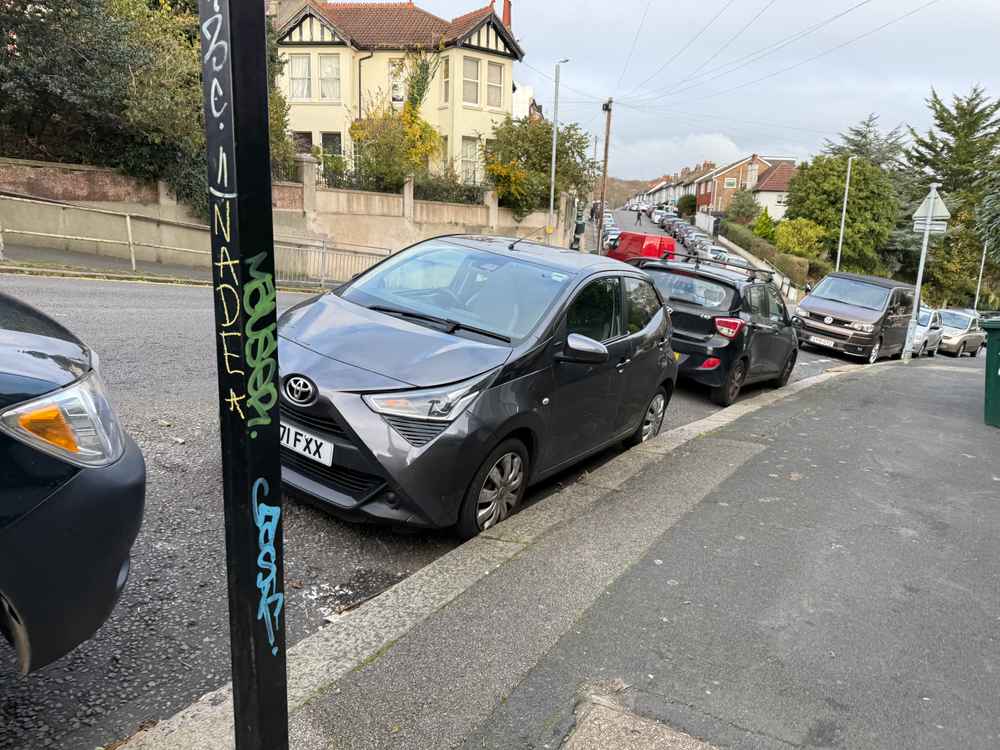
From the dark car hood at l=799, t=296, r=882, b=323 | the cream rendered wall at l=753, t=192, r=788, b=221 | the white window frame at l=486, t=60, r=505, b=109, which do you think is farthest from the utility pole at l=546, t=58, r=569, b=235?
the cream rendered wall at l=753, t=192, r=788, b=221

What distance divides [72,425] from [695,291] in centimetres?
845

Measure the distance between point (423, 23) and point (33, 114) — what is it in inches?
824

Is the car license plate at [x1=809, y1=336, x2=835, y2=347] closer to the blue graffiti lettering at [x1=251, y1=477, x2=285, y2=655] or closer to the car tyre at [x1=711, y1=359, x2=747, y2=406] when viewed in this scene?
the car tyre at [x1=711, y1=359, x2=747, y2=406]

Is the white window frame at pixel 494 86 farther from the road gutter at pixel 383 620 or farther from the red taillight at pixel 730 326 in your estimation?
the road gutter at pixel 383 620

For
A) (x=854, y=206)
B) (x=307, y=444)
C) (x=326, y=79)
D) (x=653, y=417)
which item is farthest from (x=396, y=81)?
(x=307, y=444)

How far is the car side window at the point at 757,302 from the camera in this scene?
31.8 ft

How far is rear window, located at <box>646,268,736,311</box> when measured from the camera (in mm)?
9469

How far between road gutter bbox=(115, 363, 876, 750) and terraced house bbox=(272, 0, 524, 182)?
30259 mm

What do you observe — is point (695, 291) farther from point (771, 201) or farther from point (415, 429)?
point (771, 201)

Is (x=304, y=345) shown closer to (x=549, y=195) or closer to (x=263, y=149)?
(x=263, y=149)

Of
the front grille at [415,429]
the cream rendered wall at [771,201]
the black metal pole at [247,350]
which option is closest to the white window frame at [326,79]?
the front grille at [415,429]

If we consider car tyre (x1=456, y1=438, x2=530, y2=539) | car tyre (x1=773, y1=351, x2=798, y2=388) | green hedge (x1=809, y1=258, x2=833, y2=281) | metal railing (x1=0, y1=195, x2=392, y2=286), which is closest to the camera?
Answer: car tyre (x1=456, y1=438, x2=530, y2=539)

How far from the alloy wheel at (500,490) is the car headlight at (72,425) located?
2204 millimetres

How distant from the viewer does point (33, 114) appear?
19.8m
